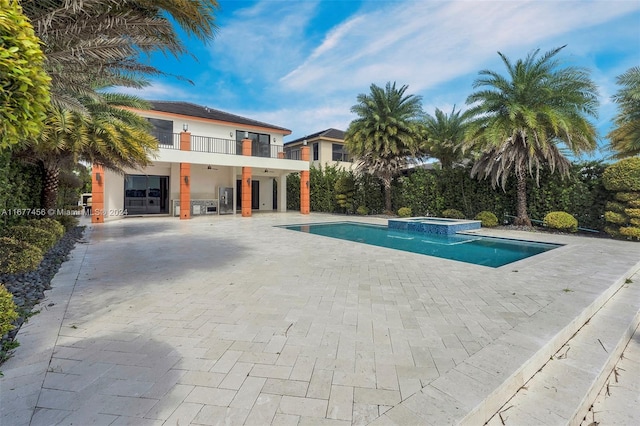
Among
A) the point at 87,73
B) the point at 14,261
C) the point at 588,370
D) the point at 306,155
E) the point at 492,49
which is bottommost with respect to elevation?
the point at 588,370

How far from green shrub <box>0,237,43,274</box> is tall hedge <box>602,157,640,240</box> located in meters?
17.0

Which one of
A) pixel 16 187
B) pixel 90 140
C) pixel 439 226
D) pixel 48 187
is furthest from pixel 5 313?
pixel 439 226

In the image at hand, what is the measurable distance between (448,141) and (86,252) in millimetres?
18046

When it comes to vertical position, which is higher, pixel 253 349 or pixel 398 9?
pixel 398 9

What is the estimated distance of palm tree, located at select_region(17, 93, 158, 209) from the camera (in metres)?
7.85

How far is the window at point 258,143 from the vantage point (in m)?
23.0

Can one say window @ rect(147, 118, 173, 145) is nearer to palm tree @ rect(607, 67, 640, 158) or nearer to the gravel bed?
the gravel bed

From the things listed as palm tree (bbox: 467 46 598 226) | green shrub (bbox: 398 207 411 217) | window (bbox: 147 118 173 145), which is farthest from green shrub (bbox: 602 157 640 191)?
window (bbox: 147 118 173 145)

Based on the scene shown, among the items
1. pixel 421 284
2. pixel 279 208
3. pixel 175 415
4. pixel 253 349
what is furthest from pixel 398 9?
pixel 279 208

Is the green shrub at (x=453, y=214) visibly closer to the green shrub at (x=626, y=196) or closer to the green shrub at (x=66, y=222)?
the green shrub at (x=626, y=196)

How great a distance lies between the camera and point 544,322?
3.80m

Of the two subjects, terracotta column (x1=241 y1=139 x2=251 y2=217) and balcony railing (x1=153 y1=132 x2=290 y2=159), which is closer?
balcony railing (x1=153 y1=132 x2=290 y2=159)

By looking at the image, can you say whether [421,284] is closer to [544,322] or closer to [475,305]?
[475,305]

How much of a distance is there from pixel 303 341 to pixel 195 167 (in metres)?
21.4
